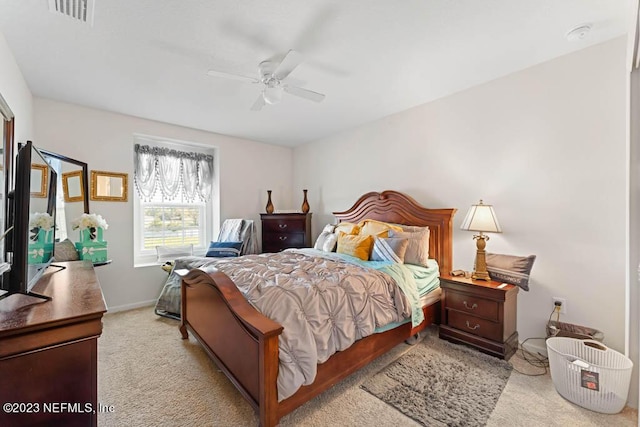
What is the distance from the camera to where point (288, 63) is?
195 cm

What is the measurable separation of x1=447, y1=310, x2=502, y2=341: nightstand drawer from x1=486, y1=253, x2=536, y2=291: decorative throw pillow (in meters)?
0.41

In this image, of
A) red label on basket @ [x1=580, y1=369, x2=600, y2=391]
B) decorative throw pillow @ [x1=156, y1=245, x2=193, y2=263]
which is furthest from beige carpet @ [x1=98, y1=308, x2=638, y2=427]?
decorative throw pillow @ [x1=156, y1=245, x2=193, y2=263]

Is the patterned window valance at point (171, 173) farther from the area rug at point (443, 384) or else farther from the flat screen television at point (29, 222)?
the area rug at point (443, 384)

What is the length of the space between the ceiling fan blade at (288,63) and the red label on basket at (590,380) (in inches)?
107

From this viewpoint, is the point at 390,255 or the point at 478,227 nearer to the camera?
the point at 478,227

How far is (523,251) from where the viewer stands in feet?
8.11

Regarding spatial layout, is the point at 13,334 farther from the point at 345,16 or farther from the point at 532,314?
the point at 532,314

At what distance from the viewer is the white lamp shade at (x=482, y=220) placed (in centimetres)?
239

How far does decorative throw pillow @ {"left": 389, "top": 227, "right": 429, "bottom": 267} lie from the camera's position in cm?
271

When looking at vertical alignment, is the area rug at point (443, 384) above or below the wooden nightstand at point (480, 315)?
below

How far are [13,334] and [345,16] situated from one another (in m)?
2.24

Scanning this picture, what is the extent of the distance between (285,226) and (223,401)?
274cm

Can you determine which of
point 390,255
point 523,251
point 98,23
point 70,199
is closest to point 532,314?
point 523,251

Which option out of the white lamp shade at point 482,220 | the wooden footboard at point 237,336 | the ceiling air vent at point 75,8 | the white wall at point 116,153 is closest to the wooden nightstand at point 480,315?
the white lamp shade at point 482,220
